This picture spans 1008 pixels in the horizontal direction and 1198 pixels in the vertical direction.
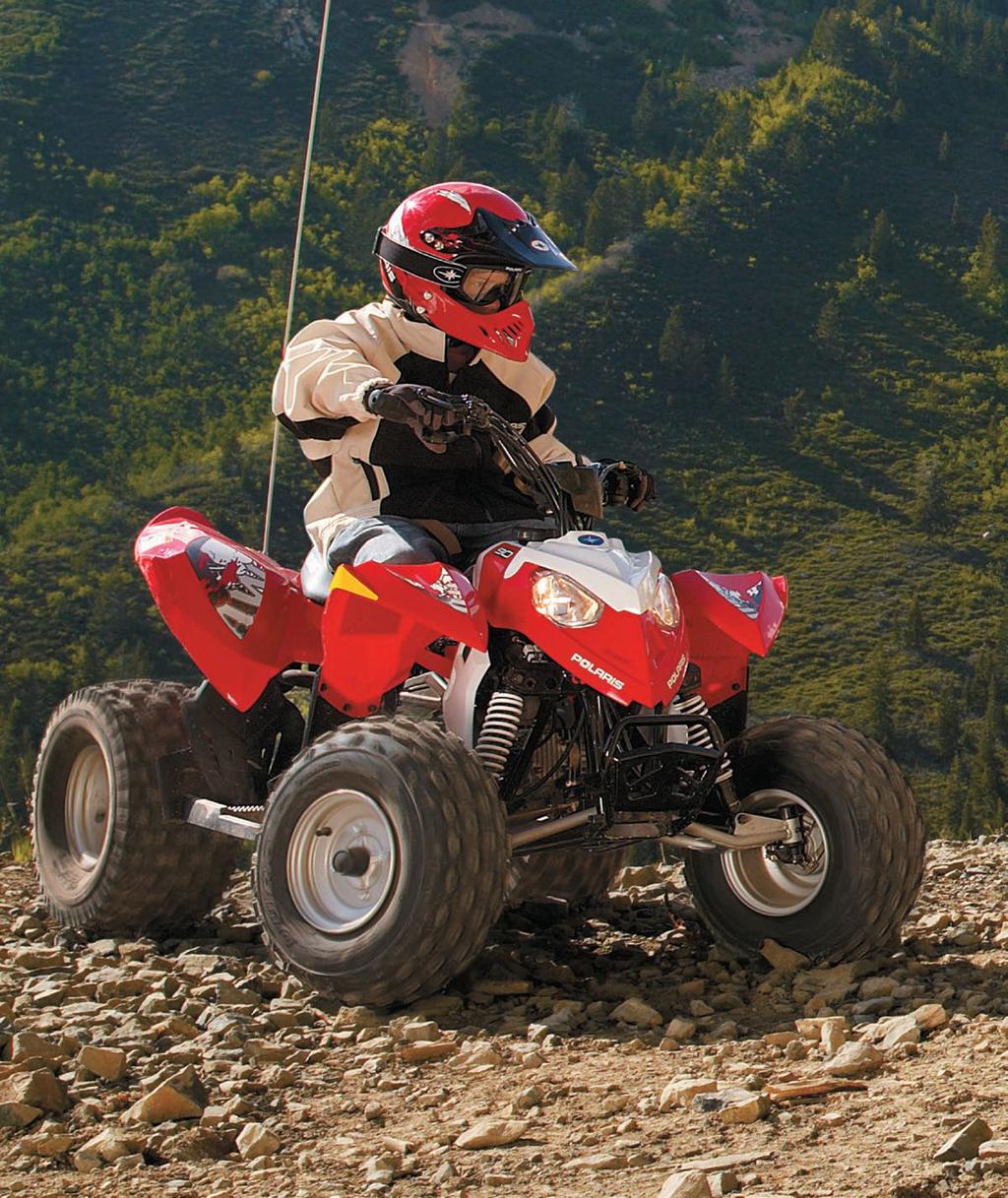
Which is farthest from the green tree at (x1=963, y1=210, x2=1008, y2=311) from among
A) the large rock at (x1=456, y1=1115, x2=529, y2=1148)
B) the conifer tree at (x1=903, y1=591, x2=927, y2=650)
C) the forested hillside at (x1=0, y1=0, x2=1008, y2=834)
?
the large rock at (x1=456, y1=1115, x2=529, y2=1148)

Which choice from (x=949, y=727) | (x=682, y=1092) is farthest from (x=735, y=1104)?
(x=949, y=727)

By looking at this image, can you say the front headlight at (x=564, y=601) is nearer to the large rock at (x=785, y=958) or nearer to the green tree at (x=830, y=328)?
the large rock at (x=785, y=958)

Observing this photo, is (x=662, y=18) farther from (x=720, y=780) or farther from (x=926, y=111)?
(x=720, y=780)

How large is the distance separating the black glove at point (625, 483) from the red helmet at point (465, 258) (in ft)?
1.81

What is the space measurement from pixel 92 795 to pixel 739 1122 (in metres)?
3.96

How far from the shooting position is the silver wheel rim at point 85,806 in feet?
25.2

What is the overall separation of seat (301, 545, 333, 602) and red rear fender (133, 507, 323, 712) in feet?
0.74

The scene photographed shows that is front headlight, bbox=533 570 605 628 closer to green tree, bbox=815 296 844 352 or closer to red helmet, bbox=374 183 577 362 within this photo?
red helmet, bbox=374 183 577 362

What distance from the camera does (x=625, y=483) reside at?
699 cm

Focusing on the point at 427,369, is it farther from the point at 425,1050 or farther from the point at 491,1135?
the point at 491,1135

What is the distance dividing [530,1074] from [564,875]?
8.24 ft

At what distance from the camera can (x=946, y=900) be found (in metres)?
7.96

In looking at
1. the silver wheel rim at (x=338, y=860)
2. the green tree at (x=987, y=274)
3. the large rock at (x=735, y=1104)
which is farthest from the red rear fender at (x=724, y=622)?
the green tree at (x=987, y=274)

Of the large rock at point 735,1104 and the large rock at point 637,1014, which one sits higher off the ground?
the large rock at point 637,1014
